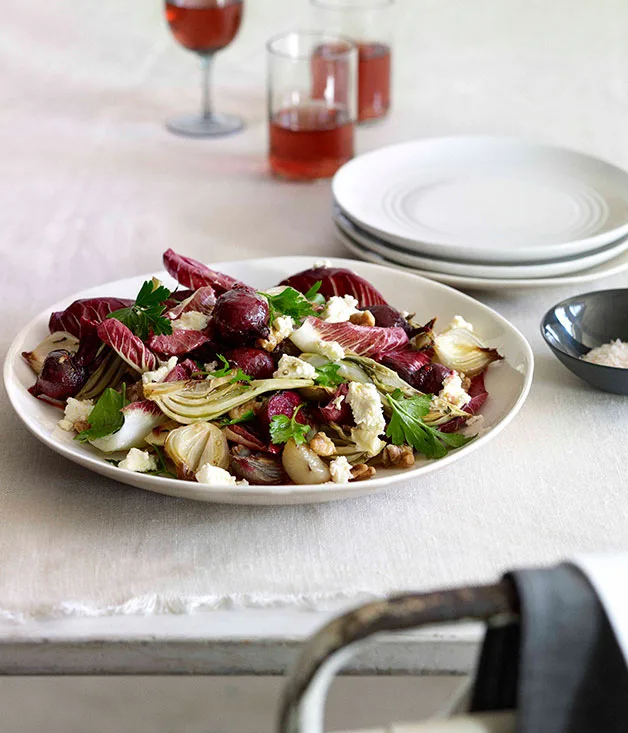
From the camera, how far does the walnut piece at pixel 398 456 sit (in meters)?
0.86

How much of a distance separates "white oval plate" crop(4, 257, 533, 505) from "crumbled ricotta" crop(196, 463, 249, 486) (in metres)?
0.01

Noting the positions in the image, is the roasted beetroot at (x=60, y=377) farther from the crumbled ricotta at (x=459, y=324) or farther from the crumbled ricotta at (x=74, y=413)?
the crumbled ricotta at (x=459, y=324)

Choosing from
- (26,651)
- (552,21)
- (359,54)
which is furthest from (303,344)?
(552,21)

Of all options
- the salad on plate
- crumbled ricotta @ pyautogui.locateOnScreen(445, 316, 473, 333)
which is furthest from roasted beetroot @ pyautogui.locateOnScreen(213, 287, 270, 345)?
crumbled ricotta @ pyautogui.locateOnScreen(445, 316, 473, 333)

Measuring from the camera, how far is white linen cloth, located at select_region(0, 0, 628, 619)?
0.81 m

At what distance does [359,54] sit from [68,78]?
0.73 meters

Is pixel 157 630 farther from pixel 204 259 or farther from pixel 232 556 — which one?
pixel 204 259

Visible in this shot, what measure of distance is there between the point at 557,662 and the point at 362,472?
1.27ft

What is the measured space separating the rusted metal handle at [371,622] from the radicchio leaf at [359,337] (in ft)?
1.58

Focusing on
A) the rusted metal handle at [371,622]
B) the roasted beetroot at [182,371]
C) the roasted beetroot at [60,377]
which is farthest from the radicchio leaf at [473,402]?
the rusted metal handle at [371,622]

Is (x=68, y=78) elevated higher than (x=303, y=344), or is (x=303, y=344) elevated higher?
(x=303, y=344)

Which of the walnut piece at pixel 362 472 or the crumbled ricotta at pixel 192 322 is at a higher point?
the crumbled ricotta at pixel 192 322

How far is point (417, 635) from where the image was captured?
0.74 m

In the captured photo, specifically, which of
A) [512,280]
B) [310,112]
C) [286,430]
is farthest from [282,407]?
[310,112]
